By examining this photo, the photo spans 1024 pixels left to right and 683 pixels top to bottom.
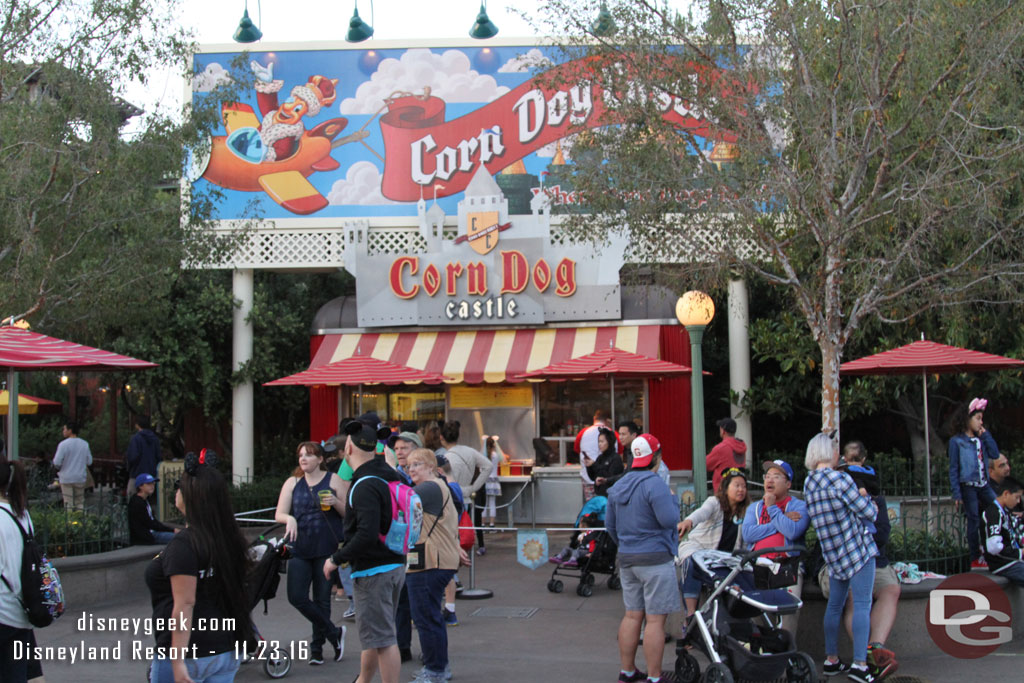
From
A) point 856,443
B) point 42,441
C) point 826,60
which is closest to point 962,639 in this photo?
point 856,443

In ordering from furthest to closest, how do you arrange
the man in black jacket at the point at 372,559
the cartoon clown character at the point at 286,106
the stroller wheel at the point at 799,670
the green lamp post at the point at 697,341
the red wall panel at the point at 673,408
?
the cartoon clown character at the point at 286,106 → the red wall panel at the point at 673,408 → the green lamp post at the point at 697,341 → the stroller wheel at the point at 799,670 → the man in black jacket at the point at 372,559

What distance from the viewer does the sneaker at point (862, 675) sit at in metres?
7.04

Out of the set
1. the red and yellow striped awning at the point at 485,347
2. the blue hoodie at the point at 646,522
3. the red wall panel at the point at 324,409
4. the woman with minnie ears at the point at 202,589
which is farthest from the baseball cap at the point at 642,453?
the red wall panel at the point at 324,409

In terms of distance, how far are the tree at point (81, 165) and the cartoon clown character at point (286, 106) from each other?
4.45 m

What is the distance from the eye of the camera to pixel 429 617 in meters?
6.93

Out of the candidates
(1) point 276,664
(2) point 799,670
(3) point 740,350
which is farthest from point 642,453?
(3) point 740,350

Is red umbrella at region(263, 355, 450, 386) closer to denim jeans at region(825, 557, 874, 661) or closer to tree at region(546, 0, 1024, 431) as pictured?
tree at region(546, 0, 1024, 431)

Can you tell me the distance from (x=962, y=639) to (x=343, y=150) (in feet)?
45.2

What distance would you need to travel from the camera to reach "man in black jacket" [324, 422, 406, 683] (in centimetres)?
609

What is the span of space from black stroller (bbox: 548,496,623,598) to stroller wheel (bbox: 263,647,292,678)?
10.8ft

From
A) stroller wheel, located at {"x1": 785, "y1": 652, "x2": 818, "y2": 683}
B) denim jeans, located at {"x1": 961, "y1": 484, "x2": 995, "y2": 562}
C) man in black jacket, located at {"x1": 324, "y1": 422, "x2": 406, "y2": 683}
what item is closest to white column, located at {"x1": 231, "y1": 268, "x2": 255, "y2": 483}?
denim jeans, located at {"x1": 961, "y1": 484, "x2": 995, "y2": 562}

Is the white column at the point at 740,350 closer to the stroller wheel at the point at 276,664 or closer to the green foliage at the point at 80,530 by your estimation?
the green foliage at the point at 80,530

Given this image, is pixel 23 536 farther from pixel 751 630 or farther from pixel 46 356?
pixel 46 356

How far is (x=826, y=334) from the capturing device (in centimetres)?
1027
